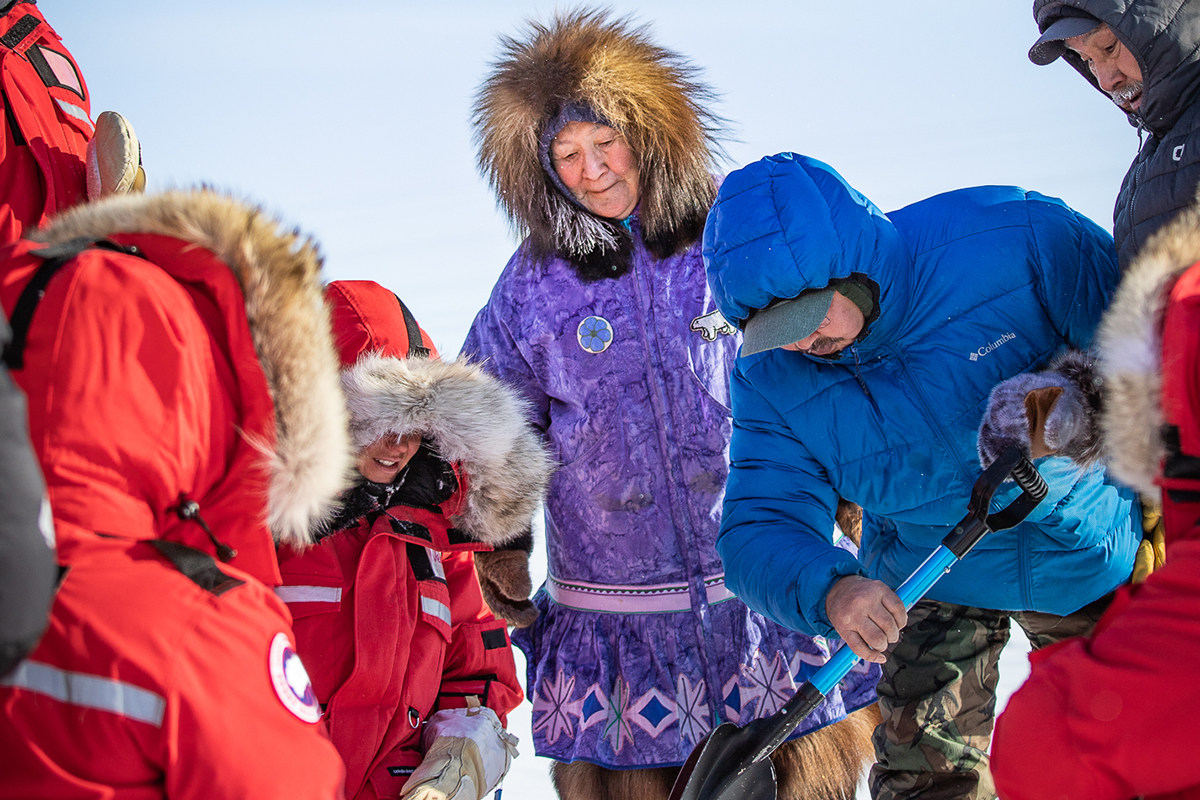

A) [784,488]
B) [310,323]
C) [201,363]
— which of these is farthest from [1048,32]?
[201,363]

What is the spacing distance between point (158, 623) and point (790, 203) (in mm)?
1278

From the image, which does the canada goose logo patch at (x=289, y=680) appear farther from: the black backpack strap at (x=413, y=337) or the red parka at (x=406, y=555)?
the black backpack strap at (x=413, y=337)

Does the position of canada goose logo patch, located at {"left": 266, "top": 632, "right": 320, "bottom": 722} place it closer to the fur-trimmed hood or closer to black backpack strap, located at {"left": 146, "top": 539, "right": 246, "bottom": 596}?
black backpack strap, located at {"left": 146, "top": 539, "right": 246, "bottom": 596}

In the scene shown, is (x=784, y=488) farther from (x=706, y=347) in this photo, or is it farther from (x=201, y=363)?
(x=201, y=363)

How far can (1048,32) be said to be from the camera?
6.40ft

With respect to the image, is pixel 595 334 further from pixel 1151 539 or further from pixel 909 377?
pixel 1151 539

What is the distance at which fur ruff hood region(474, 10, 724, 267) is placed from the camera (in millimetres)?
2678

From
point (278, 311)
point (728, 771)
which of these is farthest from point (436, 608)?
point (278, 311)

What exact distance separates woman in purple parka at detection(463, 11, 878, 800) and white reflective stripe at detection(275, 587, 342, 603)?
68 cm

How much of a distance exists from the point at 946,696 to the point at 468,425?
3.64ft

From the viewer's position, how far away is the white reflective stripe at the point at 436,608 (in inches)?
75.9

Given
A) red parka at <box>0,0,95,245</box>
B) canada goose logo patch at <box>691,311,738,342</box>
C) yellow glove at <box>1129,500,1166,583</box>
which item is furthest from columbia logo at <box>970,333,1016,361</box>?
red parka at <box>0,0,95,245</box>

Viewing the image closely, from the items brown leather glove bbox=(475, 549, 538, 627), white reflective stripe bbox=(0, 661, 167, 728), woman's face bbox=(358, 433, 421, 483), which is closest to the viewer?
white reflective stripe bbox=(0, 661, 167, 728)

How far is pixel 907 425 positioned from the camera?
1930 millimetres
